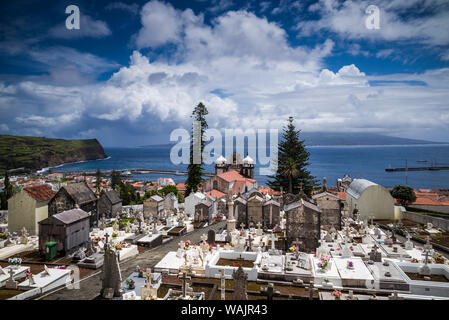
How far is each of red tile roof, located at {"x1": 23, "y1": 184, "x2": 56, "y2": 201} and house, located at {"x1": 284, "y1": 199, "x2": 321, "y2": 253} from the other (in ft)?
54.3

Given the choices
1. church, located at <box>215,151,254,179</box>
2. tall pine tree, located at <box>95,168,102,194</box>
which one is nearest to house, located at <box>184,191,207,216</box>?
tall pine tree, located at <box>95,168,102,194</box>

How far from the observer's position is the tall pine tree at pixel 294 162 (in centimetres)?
3669

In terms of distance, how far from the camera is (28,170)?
5022cm

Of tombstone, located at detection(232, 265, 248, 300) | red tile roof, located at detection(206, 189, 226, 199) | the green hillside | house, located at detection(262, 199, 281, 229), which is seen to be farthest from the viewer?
the green hillside

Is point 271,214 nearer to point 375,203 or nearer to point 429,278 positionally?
point 375,203

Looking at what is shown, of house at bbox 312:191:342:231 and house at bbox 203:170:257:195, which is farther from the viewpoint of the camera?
house at bbox 203:170:257:195

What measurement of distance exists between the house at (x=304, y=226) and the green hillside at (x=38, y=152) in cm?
3776

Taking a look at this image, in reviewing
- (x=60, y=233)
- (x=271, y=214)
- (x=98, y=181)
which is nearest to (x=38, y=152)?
(x=98, y=181)

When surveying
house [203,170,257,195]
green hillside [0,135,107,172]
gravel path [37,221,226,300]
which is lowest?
gravel path [37,221,226,300]

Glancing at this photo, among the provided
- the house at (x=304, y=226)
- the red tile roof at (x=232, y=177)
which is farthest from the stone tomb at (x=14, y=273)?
the red tile roof at (x=232, y=177)

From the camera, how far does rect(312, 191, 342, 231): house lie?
20645mm

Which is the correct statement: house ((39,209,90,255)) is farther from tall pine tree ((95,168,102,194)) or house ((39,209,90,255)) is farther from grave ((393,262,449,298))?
grave ((393,262,449,298))

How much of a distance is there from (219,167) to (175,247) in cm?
2824
